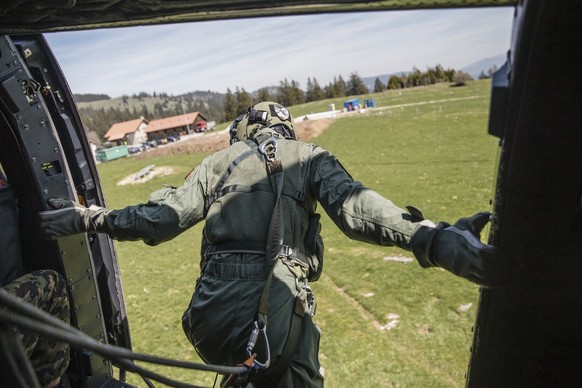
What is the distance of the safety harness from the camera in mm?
2375

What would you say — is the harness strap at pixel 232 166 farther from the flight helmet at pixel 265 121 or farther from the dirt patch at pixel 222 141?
the dirt patch at pixel 222 141

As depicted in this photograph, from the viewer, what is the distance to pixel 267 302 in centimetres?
249

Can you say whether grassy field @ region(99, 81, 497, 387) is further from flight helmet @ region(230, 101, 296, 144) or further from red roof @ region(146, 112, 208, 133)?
red roof @ region(146, 112, 208, 133)

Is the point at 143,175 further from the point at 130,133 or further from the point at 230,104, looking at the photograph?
the point at 130,133

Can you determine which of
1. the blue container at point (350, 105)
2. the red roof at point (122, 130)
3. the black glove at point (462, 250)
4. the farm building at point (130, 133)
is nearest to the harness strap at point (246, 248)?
the black glove at point (462, 250)

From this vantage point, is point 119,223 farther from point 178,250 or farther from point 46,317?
point 178,250

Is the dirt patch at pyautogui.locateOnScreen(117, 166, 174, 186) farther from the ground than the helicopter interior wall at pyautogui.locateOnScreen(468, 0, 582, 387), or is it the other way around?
the helicopter interior wall at pyautogui.locateOnScreen(468, 0, 582, 387)

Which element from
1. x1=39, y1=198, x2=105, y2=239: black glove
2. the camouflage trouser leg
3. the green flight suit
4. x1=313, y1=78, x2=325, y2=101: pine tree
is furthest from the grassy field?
x1=313, y1=78, x2=325, y2=101: pine tree

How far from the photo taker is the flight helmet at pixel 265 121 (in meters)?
3.23

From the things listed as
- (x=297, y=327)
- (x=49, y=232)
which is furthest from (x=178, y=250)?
(x=297, y=327)

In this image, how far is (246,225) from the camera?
269cm

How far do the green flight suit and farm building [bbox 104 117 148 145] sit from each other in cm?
9451

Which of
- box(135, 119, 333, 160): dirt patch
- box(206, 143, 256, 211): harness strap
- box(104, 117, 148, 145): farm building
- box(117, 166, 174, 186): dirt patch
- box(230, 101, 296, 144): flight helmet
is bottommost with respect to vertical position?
box(104, 117, 148, 145): farm building

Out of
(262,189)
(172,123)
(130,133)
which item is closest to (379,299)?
(262,189)
